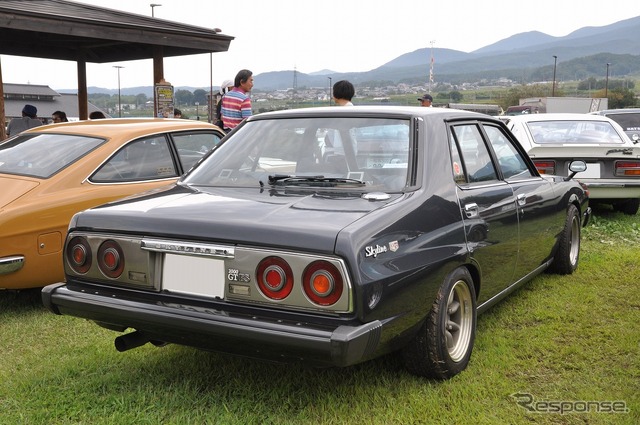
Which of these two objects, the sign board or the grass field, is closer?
the grass field

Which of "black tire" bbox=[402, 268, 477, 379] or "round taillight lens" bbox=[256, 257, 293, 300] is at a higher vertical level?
"round taillight lens" bbox=[256, 257, 293, 300]

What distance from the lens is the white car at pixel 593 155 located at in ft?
25.1

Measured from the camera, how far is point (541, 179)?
482 centimetres

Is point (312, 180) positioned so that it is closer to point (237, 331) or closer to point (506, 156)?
point (237, 331)

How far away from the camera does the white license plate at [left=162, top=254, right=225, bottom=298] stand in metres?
2.74

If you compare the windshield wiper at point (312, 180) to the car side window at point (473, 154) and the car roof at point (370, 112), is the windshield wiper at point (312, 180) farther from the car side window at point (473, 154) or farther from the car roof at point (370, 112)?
the car side window at point (473, 154)

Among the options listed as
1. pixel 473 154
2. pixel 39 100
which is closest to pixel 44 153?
pixel 473 154

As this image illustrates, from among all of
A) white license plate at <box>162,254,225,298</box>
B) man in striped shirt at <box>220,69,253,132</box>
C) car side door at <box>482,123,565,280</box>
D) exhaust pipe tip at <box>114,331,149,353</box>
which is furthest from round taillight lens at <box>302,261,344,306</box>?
man in striped shirt at <box>220,69,253,132</box>

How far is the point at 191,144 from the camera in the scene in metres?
5.88

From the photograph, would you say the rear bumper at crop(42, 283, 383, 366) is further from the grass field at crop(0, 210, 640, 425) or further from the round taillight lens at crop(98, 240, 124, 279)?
the grass field at crop(0, 210, 640, 425)

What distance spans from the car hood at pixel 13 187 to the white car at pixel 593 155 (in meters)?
5.53

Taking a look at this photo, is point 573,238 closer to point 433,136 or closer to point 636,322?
point 636,322

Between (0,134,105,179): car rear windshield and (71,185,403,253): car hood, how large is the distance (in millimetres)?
1890

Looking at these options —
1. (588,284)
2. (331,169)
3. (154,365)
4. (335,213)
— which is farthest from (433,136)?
(588,284)
